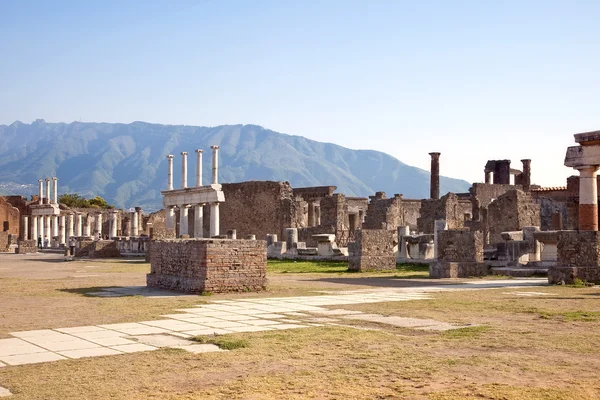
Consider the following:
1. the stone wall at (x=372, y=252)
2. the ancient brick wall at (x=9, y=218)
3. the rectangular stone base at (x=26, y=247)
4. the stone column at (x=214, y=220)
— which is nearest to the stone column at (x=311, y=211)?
the stone column at (x=214, y=220)

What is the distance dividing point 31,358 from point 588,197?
14425mm

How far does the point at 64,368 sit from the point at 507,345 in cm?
413

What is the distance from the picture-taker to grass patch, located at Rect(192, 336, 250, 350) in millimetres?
7086

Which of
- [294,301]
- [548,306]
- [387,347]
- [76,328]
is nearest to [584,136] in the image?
[548,306]

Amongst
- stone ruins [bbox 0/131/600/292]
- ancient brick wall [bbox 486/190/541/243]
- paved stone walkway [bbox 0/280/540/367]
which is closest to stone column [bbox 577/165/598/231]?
stone ruins [bbox 0/131/600/292]

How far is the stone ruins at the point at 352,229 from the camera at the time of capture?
45.9 ft

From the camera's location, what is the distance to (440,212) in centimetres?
4091

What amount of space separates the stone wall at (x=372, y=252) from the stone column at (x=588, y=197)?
5.93 m

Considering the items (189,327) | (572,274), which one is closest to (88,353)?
(189,327)

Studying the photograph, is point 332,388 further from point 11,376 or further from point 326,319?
point 326,319

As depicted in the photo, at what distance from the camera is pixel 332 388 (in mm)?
5367

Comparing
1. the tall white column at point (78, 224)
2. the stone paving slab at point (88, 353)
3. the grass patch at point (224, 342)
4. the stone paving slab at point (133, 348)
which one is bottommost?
the stone paving slab at point (88, 353)

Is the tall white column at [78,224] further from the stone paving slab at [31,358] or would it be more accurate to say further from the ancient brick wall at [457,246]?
the stone paving slab at [31,358]

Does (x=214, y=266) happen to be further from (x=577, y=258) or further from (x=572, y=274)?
(x=577, y=258)
